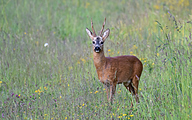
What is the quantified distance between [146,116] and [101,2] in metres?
10.5

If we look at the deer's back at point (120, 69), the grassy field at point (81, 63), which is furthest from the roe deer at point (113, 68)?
the grassy field at point (81, 63)

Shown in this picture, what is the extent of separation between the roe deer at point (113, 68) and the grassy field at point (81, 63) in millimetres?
177

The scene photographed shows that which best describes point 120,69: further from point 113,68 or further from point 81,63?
point 81,63

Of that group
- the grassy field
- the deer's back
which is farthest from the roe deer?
the grassy field

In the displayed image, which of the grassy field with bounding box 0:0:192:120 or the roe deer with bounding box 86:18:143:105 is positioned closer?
the grassy field with bounding box 0:0:192:120

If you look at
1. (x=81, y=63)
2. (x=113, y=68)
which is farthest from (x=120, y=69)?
(x=81, y=63)

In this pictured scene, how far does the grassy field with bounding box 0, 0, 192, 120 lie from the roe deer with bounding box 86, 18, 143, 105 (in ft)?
0.58

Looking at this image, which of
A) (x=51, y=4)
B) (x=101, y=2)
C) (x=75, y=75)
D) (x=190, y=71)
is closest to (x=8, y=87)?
(x=75, y=75)

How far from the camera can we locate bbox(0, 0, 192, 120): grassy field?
4289 millimetres

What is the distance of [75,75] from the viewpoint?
20.9ft

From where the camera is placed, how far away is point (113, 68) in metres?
5.53

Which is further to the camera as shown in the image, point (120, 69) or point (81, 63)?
point (81, 63)

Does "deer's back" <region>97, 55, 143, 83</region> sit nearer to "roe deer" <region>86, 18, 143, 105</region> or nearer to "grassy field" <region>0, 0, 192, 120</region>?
"roe deer" <region>86, 18, 143, 105</region>

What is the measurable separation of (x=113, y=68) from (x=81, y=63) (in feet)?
5.21
